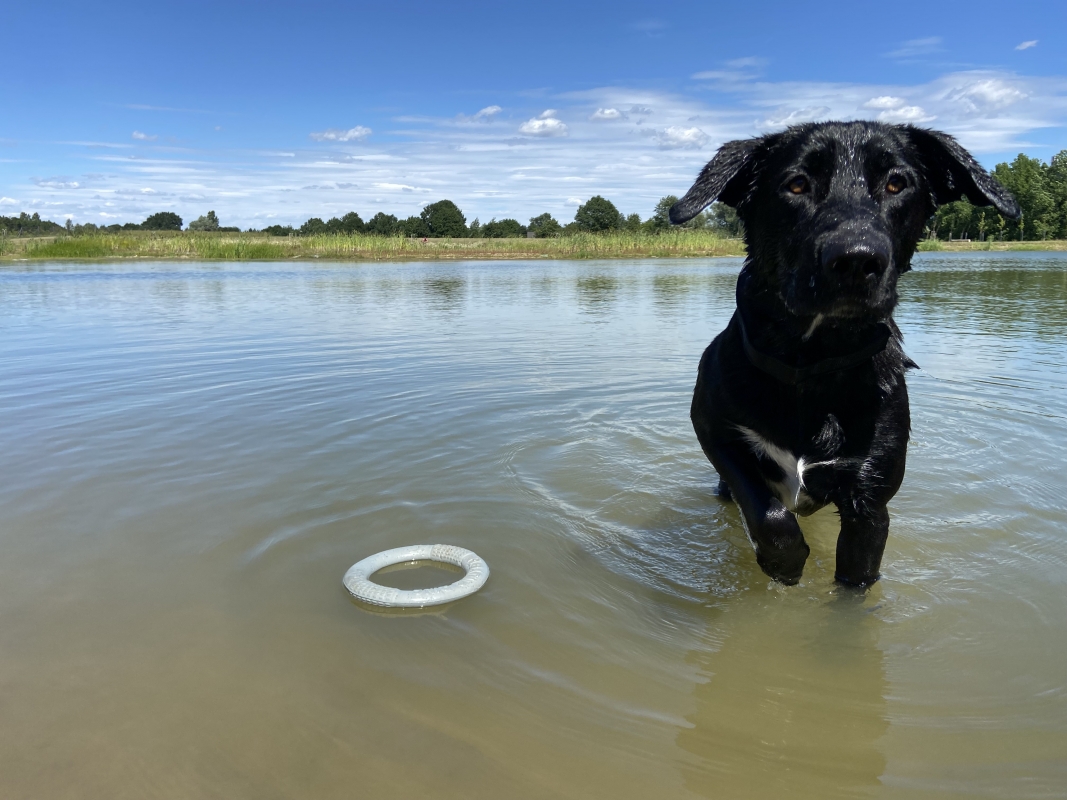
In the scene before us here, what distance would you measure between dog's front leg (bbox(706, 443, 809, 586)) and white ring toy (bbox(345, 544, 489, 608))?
131cm

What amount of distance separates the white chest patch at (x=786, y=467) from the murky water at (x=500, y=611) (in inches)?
20.2

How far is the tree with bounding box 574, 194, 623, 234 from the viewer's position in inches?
3846

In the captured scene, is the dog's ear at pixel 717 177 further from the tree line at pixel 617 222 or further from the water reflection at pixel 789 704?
the tree line at pixel 617 222

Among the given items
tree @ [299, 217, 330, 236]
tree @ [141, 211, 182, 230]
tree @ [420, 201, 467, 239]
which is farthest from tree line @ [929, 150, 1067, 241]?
tree @ [141, 211, 182, 230]

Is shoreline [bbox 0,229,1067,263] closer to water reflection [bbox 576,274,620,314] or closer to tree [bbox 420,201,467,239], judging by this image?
water reflection [bbox 576,274,620,314]

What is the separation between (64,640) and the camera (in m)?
3.12

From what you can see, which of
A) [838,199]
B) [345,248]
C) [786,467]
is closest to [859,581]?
[786,467]

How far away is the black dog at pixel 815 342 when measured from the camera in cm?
316

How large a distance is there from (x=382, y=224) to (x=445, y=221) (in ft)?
30.1

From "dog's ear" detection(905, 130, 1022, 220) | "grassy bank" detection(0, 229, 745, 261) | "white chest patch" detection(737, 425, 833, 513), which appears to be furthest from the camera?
"grassy bank" detection(0, 229, 745, 261)

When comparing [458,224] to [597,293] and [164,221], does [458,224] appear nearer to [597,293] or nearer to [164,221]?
[164,221]

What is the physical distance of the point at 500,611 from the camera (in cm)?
344

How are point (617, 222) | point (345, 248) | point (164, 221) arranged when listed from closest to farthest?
1. point (345, 248)
2. point (617, 222)
3. point (164, 221)

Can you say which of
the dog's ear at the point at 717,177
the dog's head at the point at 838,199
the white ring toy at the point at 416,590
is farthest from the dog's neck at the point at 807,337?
the white ring toy at the point at 416,590
